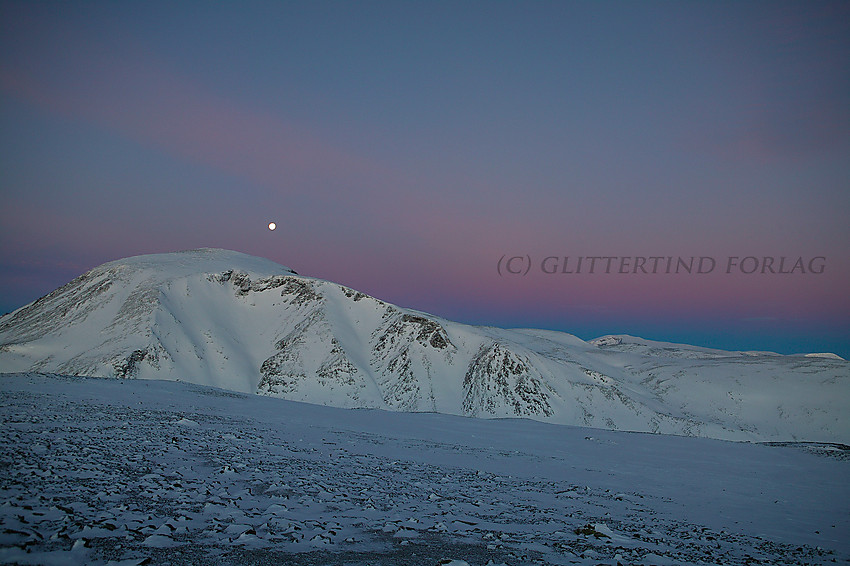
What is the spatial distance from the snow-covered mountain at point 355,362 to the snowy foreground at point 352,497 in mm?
49166

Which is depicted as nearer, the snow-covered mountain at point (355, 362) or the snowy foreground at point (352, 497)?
the snowy foreground at point (352, 497)

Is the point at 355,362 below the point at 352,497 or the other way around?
below

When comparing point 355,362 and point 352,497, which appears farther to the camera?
point 355,362

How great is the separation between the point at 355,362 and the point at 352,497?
2704 inches

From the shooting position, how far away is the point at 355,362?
7806 cm

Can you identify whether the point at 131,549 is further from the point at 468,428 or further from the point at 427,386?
the point at 427,386

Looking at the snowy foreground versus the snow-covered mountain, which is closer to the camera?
the snowy foreground

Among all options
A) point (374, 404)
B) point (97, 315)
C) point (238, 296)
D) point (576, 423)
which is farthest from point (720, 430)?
point (97, 315)

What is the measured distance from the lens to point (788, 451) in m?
29.3

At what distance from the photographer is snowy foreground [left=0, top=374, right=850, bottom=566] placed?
716 cm

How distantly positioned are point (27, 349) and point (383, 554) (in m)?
84.2

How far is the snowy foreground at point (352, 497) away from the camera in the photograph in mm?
7160

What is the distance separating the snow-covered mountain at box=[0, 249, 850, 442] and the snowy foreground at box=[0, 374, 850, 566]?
49166mm

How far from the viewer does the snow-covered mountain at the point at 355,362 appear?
69.9 metres
